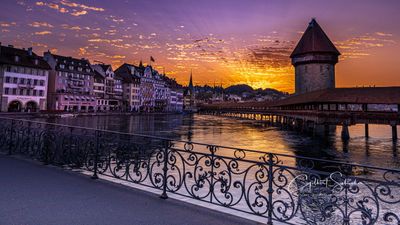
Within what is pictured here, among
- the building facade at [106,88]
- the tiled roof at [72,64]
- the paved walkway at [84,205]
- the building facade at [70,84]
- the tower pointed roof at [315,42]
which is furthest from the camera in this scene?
the building facade at [106,88]

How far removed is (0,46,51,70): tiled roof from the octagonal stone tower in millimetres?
54628

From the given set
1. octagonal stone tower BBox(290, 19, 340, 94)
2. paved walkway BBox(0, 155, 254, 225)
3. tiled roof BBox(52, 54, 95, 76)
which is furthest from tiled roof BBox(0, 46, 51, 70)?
paved walkway BBox(0, 155, 254, 225)

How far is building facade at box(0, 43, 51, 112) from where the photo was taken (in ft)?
170

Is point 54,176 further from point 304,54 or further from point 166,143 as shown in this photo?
point 304,54

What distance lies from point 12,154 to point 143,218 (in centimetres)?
688

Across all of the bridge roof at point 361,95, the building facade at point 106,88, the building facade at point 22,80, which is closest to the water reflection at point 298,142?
the bridge roof at point 361,95

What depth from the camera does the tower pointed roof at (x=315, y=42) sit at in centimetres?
5225

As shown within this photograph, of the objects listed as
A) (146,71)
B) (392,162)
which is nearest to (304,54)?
(392,162)

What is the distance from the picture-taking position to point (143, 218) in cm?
388

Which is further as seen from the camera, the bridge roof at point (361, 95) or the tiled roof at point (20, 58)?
the tiled roof at point (20, 58)

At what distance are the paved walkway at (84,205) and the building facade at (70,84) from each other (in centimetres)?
6733

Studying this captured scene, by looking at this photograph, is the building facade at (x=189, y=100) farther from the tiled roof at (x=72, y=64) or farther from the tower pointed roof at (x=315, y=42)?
→ the tower pointed roof at (x=315, y=42)

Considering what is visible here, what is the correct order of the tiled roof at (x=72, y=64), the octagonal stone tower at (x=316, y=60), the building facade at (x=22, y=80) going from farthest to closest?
the tiled roof at (x=72, y=64)
the octagonal stone tower at (x=316, y=60)
the building facade at (x=22, y=80)

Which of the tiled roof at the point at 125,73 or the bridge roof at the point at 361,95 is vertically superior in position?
the tiled roof at the point at 125,73
